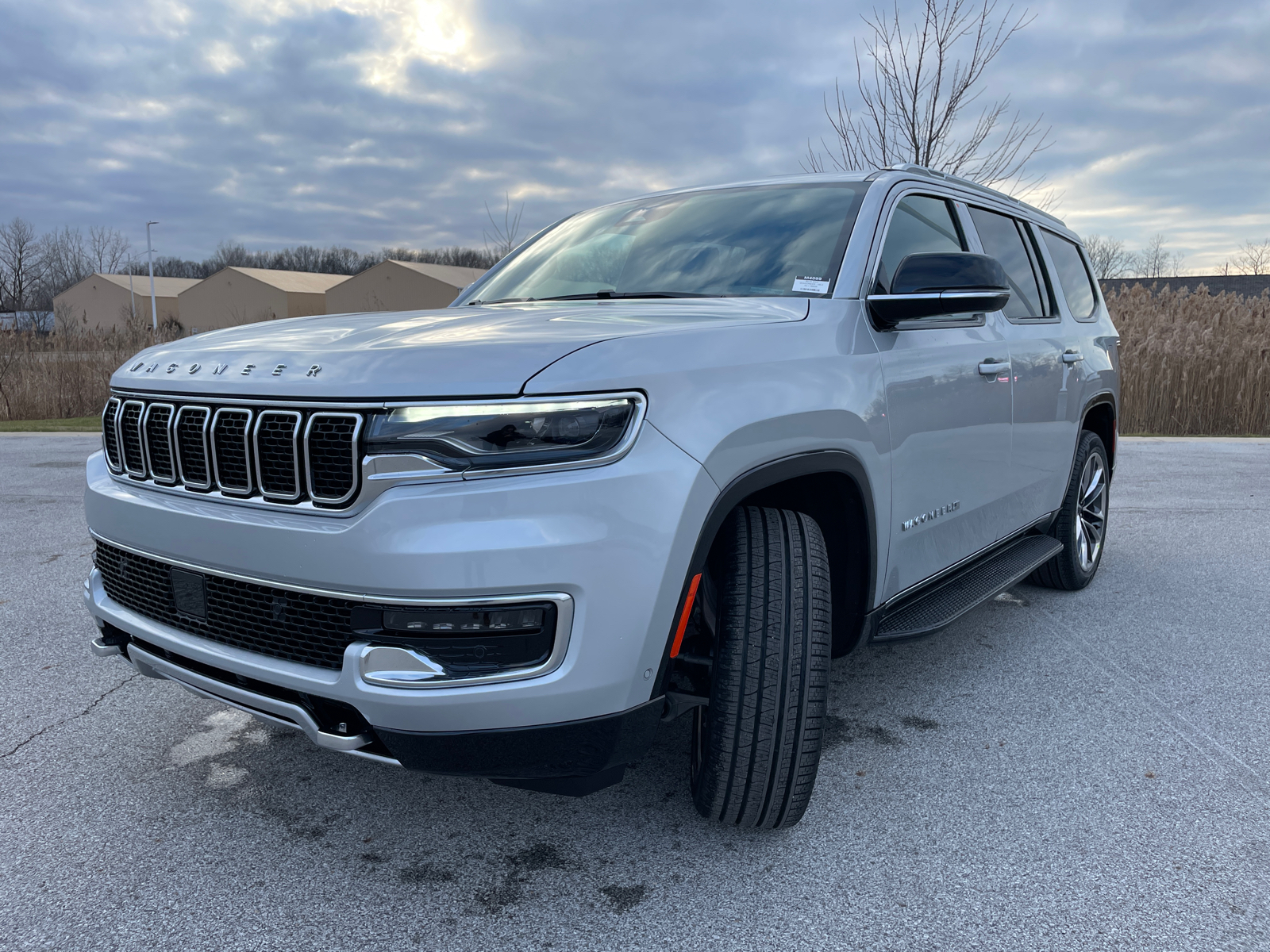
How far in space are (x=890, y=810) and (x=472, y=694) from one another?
1.36 m

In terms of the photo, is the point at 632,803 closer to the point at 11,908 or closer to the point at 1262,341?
the point at 11,908

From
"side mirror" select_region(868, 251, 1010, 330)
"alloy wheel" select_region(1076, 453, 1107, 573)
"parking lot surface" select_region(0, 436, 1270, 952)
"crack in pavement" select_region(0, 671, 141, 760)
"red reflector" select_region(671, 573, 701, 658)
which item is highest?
"side mirror" select_region(868, 251, 1010, 330)

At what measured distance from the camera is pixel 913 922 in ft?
6.88

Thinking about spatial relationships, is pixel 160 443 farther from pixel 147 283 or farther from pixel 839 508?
pixel 147 283

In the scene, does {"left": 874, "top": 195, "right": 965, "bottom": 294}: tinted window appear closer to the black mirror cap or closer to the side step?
the black mirror cap

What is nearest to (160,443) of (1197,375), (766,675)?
(766,675)

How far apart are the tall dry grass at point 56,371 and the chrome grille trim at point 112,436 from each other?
14843 millimetres

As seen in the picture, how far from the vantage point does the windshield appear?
2.91 metres

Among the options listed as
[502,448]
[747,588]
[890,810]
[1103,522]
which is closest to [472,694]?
[502,448]

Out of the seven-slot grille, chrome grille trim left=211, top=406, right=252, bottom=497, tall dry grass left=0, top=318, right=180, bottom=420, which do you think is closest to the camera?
the seven-slot grille

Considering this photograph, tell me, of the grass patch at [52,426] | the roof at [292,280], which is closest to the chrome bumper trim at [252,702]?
the grass patch at [52,426]

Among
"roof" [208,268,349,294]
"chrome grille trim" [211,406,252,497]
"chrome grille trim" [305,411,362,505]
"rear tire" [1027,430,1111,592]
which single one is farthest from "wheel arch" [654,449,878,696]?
"roof" [208,268,349,294]

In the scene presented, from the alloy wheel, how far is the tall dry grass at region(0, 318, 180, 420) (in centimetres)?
1540

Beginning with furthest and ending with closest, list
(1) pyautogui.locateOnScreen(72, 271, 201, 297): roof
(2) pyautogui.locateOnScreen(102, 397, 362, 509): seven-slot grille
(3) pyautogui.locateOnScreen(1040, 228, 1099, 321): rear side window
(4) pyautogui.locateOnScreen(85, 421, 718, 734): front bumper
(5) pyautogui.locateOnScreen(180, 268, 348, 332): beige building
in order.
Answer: (1) pyautogui.locateOnScreen(72, 271, 201, 297): roof, (5) pyautogui.locateOnScreen(180, 268, 348, 332): beige building, (3) pyautogui.locateOnScreen(1040, 228, 1099, 321): rear side window, (2) pyautogui.locateOnScreen(102, 397, 362, 509): seven-slot grille, (4) pyautogui.locateOnScreen(85, 421, 718, 734): front bumper
